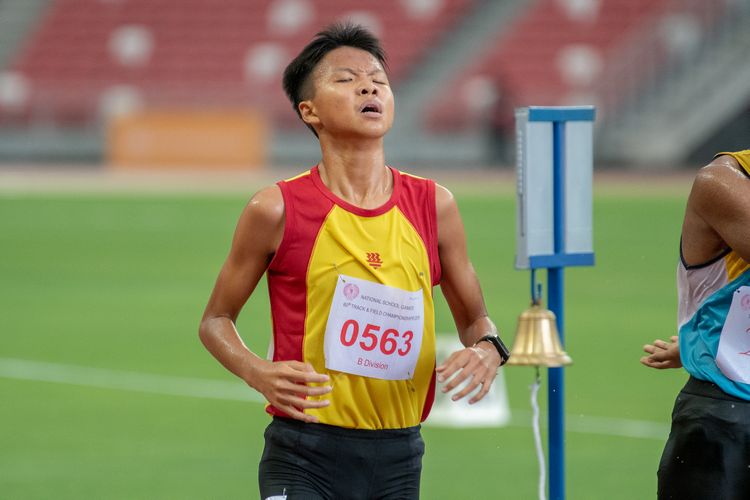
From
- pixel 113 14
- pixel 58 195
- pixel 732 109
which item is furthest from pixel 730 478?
pixel 113 14

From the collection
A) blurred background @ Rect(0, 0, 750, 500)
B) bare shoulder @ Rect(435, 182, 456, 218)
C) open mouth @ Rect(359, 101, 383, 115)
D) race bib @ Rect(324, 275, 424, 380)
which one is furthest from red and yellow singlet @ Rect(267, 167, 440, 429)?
blurred background @ Rect(0, 0, 750, 500)

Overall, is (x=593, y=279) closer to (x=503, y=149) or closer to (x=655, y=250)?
(x=655, y=250)

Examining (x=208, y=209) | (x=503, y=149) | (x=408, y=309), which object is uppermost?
(x=503, y=149)

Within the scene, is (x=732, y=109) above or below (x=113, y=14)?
below

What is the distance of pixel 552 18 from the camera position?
3512 cm

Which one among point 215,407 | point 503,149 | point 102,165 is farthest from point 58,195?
point 215,407

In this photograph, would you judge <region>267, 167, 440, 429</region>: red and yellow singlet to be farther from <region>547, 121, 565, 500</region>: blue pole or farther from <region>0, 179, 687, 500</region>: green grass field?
<region>0, 179, 687, 500</region>: green grass field

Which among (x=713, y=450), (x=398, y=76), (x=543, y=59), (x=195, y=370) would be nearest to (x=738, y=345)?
(x=713, y=450)

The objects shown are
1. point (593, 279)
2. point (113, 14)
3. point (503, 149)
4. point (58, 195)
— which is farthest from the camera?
point (113, 14)

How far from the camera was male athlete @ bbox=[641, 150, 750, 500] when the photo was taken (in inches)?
161

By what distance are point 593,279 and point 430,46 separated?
2052 centimetres

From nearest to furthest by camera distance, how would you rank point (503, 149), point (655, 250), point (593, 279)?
point (593, 279)
point (655, 250)
point (503, 149)

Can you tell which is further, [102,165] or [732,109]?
[102,165]

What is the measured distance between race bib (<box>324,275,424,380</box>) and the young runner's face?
0.43 m
